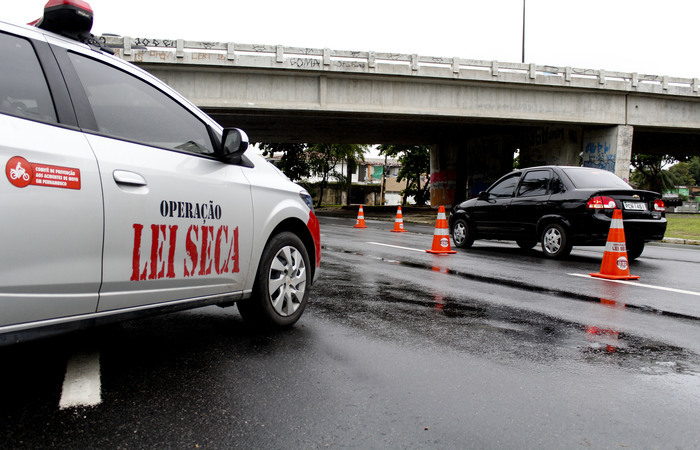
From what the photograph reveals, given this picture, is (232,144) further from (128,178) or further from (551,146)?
(551,146)

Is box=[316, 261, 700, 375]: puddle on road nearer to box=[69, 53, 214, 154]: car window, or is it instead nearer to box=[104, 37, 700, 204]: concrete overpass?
box=[69, 53, 214, 154]: car window

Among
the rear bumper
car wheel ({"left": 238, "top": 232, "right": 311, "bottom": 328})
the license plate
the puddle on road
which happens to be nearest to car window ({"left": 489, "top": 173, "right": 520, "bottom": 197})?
the rear bumper

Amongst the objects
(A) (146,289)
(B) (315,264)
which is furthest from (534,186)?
(A) (146,289)

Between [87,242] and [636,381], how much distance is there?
3.07m

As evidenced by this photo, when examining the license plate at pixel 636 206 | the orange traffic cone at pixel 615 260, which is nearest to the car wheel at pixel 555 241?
the license plate at pixel 636 206

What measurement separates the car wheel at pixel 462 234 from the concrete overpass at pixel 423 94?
44.4 feet

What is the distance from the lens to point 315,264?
188 inches

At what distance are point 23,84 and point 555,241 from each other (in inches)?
352

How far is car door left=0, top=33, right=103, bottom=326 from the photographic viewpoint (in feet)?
8.19

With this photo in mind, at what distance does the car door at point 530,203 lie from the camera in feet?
34.2

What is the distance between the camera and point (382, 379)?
3.28 meters

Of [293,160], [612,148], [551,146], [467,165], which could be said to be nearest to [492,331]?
[612,148]

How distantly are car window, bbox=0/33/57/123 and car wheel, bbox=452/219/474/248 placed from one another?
10.00m

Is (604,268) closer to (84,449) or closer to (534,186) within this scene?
(534,186)
